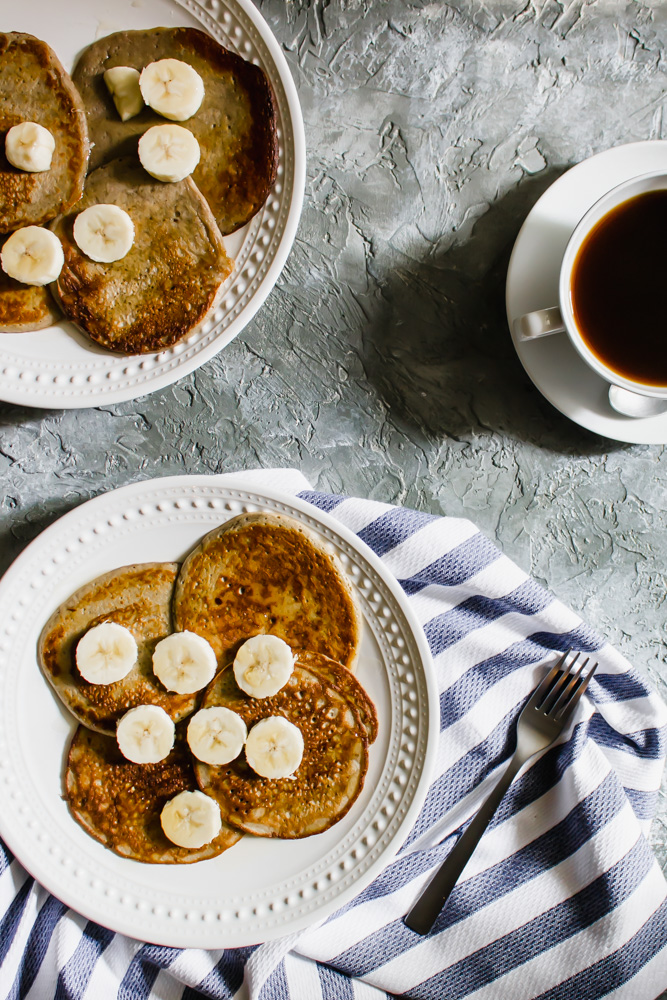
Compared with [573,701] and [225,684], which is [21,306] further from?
[573,701]

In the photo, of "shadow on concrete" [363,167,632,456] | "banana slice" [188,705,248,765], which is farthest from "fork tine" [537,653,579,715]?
"banana slice" [188,705,248,765]

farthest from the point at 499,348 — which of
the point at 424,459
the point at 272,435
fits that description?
the point at 272,435

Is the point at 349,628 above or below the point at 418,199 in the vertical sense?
below

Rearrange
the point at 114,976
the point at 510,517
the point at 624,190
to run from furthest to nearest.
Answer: the point at 510,517 → the point at 114,976 → the point at 624,190

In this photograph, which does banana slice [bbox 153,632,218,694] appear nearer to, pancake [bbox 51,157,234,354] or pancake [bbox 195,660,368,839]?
pancake [bbox 195,660,368,839]

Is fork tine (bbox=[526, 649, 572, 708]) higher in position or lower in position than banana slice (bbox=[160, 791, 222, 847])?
higher

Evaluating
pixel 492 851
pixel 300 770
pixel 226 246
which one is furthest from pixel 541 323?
pixel 492 851

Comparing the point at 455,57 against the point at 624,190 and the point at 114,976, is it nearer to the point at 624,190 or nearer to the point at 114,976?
the point at 624,190
